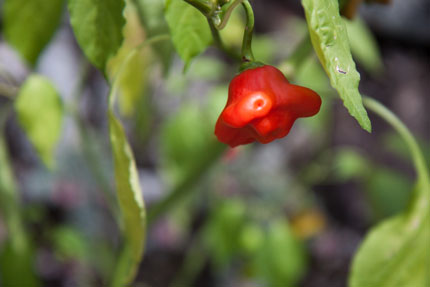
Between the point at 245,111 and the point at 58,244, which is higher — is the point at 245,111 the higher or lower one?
the higher one

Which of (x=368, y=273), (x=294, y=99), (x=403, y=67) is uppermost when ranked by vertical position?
(x=294, y=99)

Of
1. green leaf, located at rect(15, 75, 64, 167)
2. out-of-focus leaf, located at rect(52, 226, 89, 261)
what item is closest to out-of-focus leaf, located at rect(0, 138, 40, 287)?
green leaf, located at rect(15, 75, 64, 167)

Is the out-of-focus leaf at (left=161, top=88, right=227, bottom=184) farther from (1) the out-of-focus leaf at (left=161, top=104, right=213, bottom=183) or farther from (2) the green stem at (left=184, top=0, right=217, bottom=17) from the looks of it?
(2) the green stem at (left=184, top=0, right=217, bottom=17)

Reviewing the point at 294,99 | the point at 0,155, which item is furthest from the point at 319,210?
the point at 294,99

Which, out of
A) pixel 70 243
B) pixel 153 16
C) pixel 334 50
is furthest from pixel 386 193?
pixel 70 243

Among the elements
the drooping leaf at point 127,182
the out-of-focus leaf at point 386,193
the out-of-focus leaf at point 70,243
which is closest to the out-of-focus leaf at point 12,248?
the drooping leaf at point 127,182

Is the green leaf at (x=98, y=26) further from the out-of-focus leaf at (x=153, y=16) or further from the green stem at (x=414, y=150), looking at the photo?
the green stem at (x=414, y=150)

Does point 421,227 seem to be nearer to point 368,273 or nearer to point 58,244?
point 368,273
